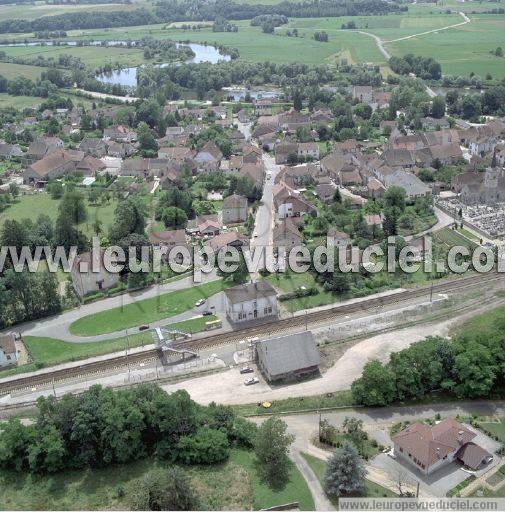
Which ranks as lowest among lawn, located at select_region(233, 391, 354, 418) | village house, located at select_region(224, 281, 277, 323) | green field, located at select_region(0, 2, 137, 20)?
lawn, located at select_region(233, 391, 354, 418)

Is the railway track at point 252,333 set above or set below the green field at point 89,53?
below

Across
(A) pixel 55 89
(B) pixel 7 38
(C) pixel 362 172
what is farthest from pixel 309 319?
(B) pixel 7 38

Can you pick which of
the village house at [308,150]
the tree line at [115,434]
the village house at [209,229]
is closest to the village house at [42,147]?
the village house at [308,150]

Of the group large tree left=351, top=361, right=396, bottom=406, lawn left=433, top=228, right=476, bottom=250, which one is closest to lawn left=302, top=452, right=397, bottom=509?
large tree left=351, top=361, right=396, bottom=406

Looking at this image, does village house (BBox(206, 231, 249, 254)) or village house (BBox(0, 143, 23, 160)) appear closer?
village house (BBox(206, 231, 249, 254))

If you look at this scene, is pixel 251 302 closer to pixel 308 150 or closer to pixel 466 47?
pixel 308 150

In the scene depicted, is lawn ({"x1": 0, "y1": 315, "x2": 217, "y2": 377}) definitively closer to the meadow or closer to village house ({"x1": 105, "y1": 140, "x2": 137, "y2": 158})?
village house ({"x1": 105, "y1": 140, "x2": 137, "y2": 158})

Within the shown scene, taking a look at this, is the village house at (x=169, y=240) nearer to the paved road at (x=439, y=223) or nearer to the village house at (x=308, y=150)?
the paved road at (x=439, y=223)
